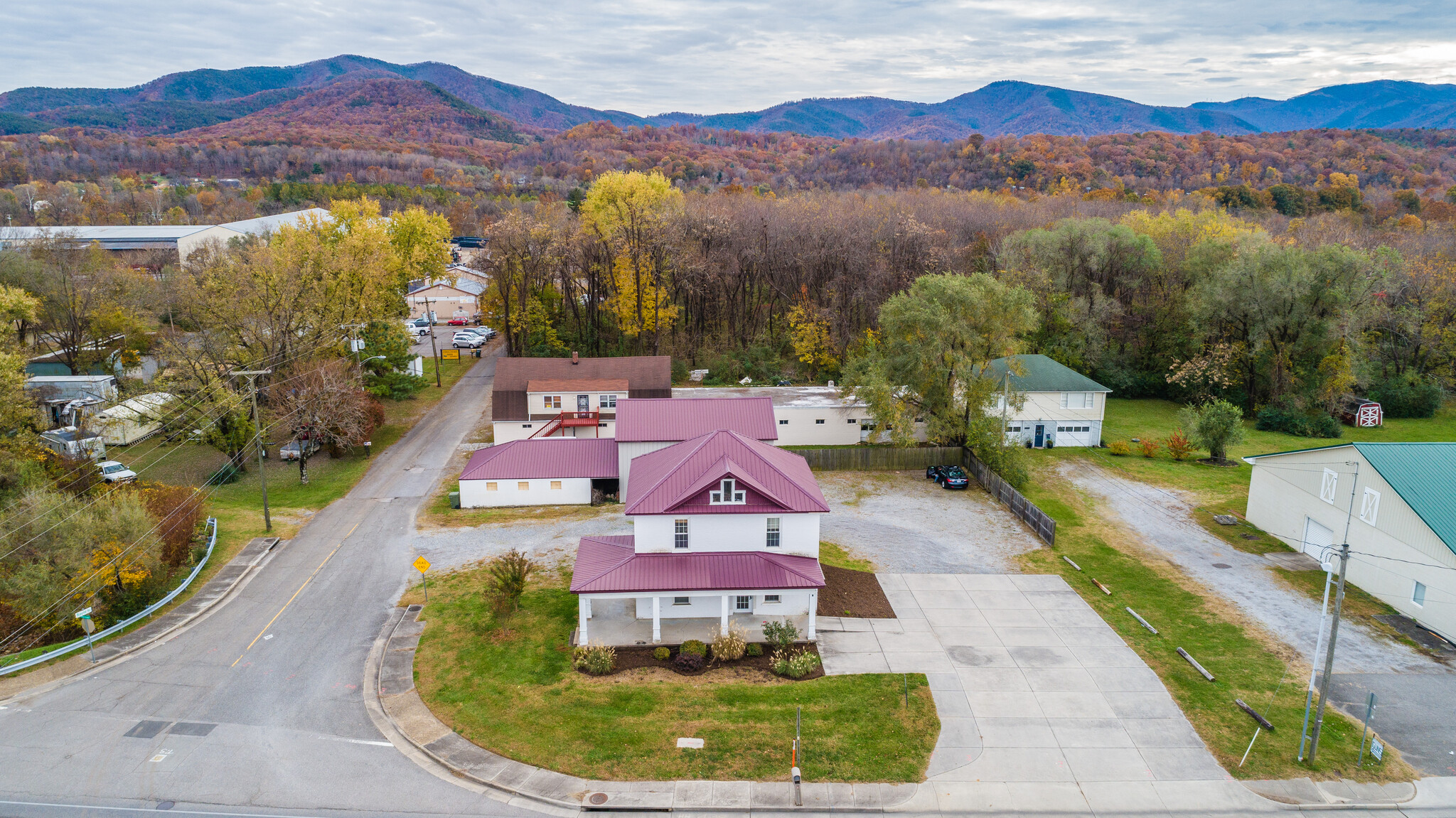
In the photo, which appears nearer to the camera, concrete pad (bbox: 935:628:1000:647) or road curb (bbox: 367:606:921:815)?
road curb (bbox: 367:606:921:815)

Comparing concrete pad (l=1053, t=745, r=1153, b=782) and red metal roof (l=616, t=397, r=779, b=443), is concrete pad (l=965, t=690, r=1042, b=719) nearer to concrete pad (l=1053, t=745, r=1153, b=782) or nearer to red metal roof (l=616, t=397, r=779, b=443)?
concrete pad (l=1053, t=745, r=1153, b=782)

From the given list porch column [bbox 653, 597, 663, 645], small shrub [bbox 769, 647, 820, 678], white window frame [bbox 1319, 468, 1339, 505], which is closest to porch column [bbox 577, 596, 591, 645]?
porch column [bbox 653, 597, 663, 645]

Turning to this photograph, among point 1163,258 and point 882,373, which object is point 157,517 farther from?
point 1163,258

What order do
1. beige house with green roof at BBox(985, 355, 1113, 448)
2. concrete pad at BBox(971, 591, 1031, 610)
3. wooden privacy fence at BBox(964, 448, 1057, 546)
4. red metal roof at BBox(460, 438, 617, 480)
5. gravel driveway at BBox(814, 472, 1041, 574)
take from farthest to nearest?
beige house with green roof at BBox(985, 355, 1113, 448), red metal roof at BBox(460, 438, 617, 480), wooden privacy fence at BBox(964, 448, 1057, 546), gravel driveway at BBox(814, 472, 1041, 574), concrete pad at BBox(971, 591, 1031, 610)

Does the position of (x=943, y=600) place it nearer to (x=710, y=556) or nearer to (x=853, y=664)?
(x=853, y=664)

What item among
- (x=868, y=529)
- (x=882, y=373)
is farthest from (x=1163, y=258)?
(x=868, y=529)

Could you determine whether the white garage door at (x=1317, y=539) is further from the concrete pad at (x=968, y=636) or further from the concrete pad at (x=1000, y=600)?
the concrete pad at (x=968, y=636)

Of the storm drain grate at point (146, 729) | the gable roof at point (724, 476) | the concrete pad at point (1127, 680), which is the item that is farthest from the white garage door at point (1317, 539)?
the storm drain grate at point (146, 729)
